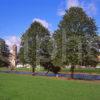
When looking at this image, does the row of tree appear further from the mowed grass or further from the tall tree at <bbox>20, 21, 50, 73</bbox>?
the mowed grass

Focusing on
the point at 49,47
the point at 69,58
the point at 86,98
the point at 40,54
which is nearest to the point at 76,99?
the point at 86,98

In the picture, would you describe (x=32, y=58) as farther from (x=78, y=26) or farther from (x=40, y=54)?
(x=78, y=26)

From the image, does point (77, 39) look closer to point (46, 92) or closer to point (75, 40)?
point (75, 40)

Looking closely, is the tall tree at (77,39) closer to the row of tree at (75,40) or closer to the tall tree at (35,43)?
the row of tree at (75,40)

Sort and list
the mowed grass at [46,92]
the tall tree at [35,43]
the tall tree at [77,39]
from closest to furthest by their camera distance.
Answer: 1. the mowed grass at [46,92]
2. the tall tree at [77,39]
3. the tall tree at [35,43]

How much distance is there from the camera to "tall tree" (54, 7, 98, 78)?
5878 centimetres

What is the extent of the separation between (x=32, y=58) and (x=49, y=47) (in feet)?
30.3

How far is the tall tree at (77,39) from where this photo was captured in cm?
5878

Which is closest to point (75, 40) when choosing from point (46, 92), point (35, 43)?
point (35, 43)

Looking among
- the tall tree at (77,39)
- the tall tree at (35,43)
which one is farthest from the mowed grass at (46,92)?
the tall tree at (35,43)

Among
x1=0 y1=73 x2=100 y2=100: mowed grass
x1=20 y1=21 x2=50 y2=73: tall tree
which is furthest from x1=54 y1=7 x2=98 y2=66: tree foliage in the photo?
x1=0 y1=73 x2=100 y2=100: mowed grass

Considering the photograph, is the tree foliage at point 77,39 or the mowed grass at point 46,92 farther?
the tree foliage at point 77,39

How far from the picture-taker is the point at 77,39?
58.9 metres

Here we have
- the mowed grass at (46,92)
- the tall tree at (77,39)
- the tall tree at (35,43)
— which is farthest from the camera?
the tall tree at (35,43)
